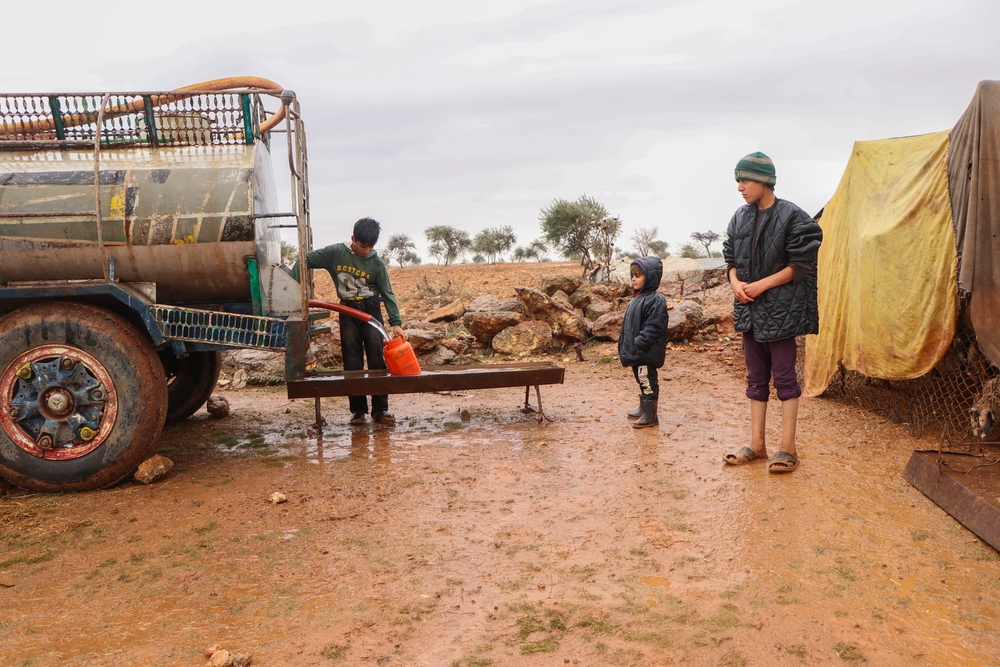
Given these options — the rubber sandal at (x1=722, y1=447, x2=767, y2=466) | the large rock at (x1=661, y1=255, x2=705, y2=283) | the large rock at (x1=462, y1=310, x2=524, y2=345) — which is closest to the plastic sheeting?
the rubber sandal at (x1=722, y1=447, x2=767, y2=466)

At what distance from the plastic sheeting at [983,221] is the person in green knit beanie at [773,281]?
118cm

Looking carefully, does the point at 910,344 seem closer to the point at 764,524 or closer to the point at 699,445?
the point at 699,445

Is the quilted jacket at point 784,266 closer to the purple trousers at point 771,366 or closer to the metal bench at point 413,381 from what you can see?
the purple trousers at point 771,366

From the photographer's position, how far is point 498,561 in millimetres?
3312

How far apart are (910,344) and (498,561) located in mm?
3693

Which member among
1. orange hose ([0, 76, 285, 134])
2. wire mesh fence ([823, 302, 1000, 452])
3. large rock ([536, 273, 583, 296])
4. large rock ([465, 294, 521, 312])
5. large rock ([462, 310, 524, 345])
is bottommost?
wire mesh fence ([823, 302, 1000, 452])

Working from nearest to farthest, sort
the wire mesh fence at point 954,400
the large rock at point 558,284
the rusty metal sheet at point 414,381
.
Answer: the wire mesh fence at point 954,400 → the rusty metal sheet at point 414,381 → the large rock at point 558,284

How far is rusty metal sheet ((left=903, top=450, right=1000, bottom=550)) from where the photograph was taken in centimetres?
331

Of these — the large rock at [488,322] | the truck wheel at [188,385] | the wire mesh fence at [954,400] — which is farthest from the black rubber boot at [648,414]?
the large rock at [488,322]

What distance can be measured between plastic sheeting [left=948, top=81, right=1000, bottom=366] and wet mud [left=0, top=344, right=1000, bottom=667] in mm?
1027

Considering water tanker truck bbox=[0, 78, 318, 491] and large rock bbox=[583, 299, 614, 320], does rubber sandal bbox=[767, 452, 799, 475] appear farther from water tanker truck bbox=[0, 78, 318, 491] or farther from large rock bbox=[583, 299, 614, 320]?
large rock bbox=[583, 299, 614, 320]

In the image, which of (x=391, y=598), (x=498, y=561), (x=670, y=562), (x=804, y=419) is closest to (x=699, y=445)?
(x=804, y=419)

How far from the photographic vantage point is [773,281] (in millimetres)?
4246

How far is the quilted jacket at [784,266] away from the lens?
4199mm
